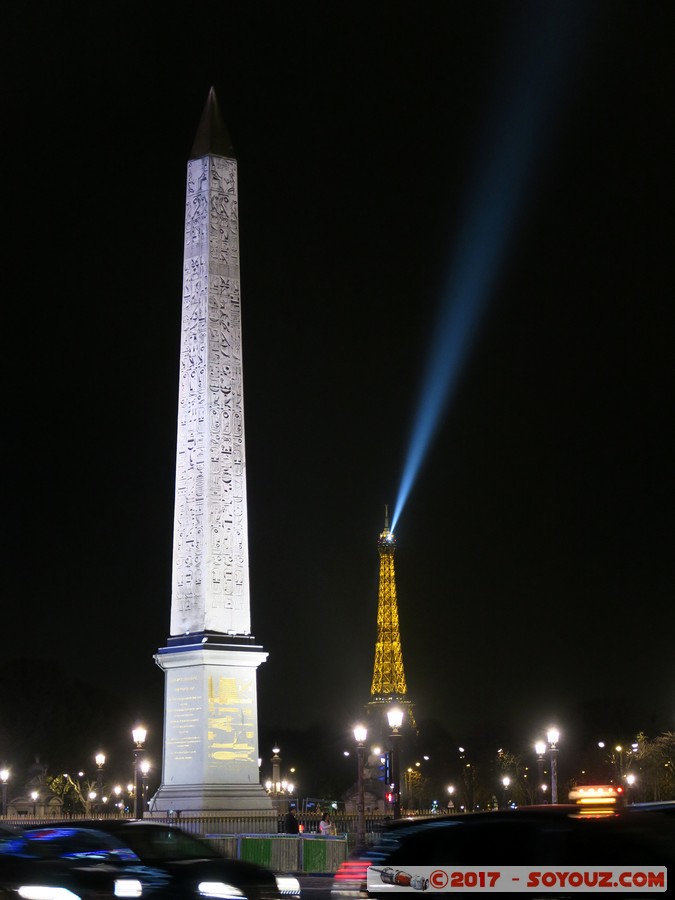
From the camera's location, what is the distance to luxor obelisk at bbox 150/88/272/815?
36.3 meters

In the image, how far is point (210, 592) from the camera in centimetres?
3634

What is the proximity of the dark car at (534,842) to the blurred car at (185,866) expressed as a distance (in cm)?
514

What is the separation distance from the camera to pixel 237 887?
14.9m

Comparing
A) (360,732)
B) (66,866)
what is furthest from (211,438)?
(66,866)

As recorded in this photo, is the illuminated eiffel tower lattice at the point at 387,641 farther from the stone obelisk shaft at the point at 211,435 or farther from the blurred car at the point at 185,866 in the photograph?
the blurred car at the point at 185,866

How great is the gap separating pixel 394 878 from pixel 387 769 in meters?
19.3

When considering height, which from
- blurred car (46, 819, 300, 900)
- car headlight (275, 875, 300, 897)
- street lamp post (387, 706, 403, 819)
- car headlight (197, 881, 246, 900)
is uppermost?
street lamp post (387, 706, 403, 819)

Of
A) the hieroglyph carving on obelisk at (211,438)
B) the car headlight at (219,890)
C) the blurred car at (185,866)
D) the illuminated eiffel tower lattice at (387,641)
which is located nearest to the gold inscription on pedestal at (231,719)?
the hieroglyph carving on obelisk at (211,438)

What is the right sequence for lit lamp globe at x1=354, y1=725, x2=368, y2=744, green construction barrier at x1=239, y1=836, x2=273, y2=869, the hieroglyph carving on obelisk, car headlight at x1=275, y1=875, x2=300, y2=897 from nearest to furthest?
car headlight at x1=275, y1=875, x2=300, y2=897
green construction barrier at x1=239, y1=836, x2=273, y2=869
lit lamp globe at x1=354, y1=725, x2=368, y2=744
the hieroglyph carving on obelisk

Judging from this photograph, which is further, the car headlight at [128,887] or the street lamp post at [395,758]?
the street lamp post at [395,758]

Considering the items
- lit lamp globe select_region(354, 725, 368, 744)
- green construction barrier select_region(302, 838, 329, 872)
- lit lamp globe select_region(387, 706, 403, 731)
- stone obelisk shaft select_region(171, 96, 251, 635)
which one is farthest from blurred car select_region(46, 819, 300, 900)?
stone obelisk shaft select_region(171, 96, 251, 635)

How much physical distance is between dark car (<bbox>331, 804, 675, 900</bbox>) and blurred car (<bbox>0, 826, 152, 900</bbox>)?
4.84m

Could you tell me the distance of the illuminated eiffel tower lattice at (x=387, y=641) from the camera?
128 metres

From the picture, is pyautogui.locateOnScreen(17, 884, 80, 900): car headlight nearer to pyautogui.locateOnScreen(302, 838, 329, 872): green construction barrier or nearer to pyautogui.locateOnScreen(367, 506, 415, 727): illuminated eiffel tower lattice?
pyautogui.locateOnScreen(302, 838, 329, 872): green construction barrier
